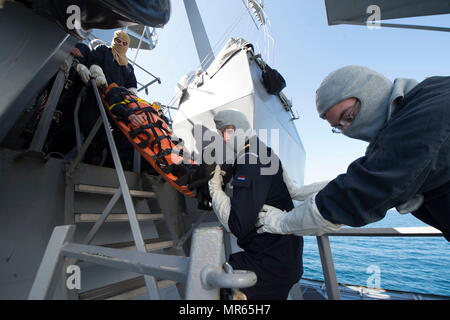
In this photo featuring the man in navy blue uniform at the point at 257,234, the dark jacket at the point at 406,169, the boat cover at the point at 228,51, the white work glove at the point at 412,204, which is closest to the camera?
the dark jacket at the point at 406,169

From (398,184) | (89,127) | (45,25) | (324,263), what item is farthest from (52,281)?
(89,127)

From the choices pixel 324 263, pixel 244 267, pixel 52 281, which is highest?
pixel 52 281

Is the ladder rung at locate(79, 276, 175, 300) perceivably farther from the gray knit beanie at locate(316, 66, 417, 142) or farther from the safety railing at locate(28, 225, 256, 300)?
the gray knit beanie at locate(316, 66, 417, 142)

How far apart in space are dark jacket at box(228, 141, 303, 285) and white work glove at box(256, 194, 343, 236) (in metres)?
0.07

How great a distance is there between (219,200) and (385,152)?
0.95 meters

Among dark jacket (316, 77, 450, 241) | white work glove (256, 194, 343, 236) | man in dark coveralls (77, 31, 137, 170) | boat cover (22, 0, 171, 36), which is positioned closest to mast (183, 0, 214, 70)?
man in dark coveralls (77, 31, 137, 170)

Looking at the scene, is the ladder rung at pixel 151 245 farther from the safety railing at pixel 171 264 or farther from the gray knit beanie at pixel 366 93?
the gray knit beanie at pixel 366 93

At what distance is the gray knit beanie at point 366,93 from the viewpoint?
0.85 metres

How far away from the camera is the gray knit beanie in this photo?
846 millimetres

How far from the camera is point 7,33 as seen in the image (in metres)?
1.07

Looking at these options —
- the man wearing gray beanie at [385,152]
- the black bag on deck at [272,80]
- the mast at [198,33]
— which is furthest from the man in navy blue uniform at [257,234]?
the mast at [198,33]

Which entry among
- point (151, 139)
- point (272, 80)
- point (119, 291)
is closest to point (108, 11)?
point (151, 139)
